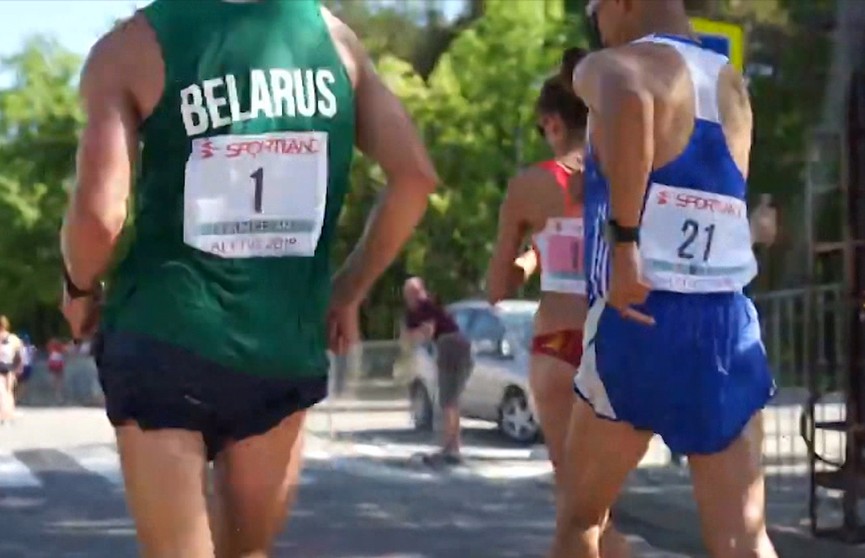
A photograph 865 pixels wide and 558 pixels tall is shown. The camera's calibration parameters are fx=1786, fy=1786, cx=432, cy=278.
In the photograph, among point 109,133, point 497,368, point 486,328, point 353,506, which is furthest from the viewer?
point 486,328

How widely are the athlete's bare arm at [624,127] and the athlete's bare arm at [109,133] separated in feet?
3.79

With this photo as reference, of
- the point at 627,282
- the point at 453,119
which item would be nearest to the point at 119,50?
the point at 627,282

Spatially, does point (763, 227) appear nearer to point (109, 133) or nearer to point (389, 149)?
point (389, 149)

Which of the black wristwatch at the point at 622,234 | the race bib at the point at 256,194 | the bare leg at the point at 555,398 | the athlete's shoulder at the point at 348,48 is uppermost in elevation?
the athlete's shoulder at the point at 348,48

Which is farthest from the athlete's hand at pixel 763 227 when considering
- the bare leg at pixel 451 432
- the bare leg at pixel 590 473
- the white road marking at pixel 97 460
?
the bare leg at pixel 451 432

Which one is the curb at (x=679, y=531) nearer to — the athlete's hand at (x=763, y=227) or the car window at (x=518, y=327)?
the athlete's hand at (x=763, y=227)

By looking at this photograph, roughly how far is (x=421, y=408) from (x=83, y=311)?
56.4 feet

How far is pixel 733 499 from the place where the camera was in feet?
14.0

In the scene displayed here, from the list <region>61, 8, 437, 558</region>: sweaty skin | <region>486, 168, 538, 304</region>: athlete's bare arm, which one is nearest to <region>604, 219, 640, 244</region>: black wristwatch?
<region>61, 8, 437, 558</region>: sweaty skin

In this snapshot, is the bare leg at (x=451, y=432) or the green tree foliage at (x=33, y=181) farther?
the green tree foliage at (x=33, y=181)

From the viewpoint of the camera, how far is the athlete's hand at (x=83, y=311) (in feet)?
11.9

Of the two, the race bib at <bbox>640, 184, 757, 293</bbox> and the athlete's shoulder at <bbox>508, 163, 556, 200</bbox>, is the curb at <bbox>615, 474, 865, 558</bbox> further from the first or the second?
the race bib at <bbox>640, 184, 757, 293</bbox>

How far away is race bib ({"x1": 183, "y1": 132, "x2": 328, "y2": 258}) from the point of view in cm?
350

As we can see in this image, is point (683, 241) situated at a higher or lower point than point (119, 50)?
lower
